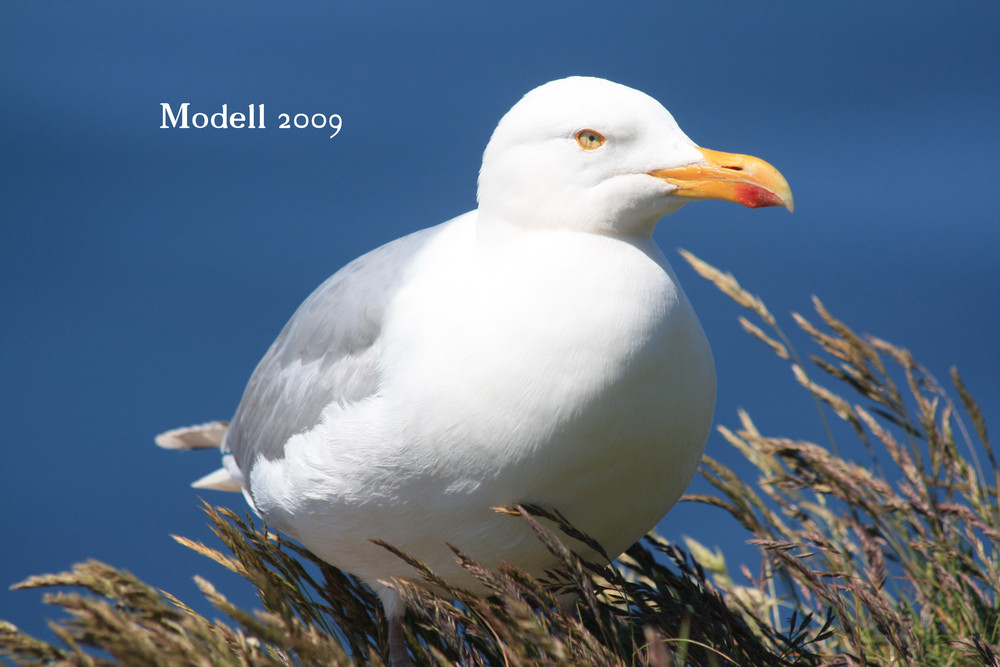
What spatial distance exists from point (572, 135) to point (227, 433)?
130 cm

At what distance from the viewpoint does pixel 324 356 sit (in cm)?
195

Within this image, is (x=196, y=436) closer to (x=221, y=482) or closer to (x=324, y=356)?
(x=221, y=482)

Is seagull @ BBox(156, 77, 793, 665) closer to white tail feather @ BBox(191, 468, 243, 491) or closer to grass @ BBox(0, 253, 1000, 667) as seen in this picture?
grass @ BBox(0, 253, 1000, 667)

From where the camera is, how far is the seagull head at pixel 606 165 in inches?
62.5

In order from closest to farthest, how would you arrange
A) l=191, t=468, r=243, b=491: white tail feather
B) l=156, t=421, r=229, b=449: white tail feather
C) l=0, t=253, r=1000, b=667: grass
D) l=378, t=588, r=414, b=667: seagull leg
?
l=0, t=253, r=1000, b=667: grass, l=378, t=588, r=414, b=667: seagull leg, l=191, t=468, r=243, b=491: white tail feather, l=156, t=421, r=229, b=449: white tail feather

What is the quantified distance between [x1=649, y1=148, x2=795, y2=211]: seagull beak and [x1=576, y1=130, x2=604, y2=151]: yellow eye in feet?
0.32

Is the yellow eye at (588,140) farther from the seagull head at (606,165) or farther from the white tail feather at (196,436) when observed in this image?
the white tail feather at (196,436)

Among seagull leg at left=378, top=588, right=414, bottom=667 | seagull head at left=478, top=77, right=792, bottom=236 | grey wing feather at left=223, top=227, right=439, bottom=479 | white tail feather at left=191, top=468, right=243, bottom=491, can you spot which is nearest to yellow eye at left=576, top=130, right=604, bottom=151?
seagull head at left=478, top=77, right=792, bottom=236

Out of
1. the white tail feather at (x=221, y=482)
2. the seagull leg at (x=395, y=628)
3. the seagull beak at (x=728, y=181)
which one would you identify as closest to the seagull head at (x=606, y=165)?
the seagull beak at (x=728, y=181)

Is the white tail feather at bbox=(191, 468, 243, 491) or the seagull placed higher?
the seagull

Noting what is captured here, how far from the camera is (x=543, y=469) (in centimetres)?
157

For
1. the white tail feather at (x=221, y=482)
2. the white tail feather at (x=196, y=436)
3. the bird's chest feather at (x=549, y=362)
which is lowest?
the white tail feather at (x=221, y=482)

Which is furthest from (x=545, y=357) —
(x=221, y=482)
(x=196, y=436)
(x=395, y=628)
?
(x=196, y=436)

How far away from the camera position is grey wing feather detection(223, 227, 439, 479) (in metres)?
1.81
